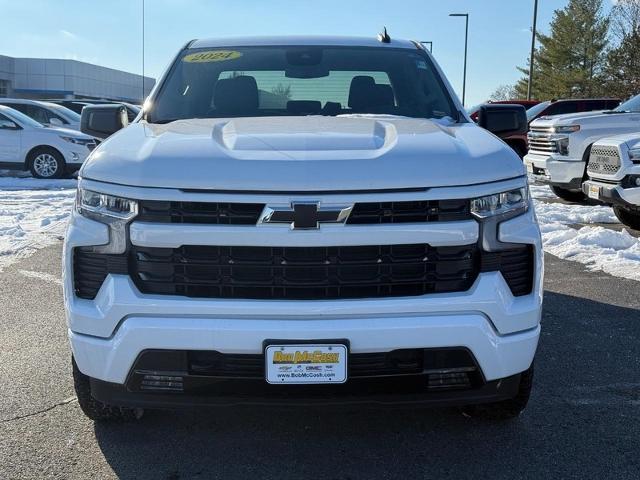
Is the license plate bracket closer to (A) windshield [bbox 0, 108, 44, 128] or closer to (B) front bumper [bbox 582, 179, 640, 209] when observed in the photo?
(B) front bumper [bbox 582, 179, 640, 209]

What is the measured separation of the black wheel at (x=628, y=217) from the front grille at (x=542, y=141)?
2.50 meters

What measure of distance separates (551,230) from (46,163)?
36.7 ft

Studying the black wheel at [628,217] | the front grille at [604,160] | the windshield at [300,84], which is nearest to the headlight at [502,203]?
the windshield at [300,84]

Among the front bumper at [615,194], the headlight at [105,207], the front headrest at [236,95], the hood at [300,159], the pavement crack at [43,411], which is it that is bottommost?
the pavement crack at [43,411]

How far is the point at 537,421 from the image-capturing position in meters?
3.37

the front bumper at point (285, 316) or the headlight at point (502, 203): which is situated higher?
the headlight at point (502, 203)

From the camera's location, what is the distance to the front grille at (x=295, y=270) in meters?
2.63

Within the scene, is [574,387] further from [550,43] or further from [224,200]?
[550,43]

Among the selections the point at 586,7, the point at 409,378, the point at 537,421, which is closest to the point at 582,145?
the point at 537,421

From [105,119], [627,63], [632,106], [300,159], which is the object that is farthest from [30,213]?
[627,63]

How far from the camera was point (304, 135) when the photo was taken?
9.95 ft

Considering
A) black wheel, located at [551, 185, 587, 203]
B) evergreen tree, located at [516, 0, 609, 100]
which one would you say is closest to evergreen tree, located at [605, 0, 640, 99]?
evergreen tree, located at [516, 0, 609, 100]

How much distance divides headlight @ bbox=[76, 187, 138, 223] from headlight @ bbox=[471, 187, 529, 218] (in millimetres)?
1292

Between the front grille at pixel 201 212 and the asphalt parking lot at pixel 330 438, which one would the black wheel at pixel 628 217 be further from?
the front grille at pixel 201 212
